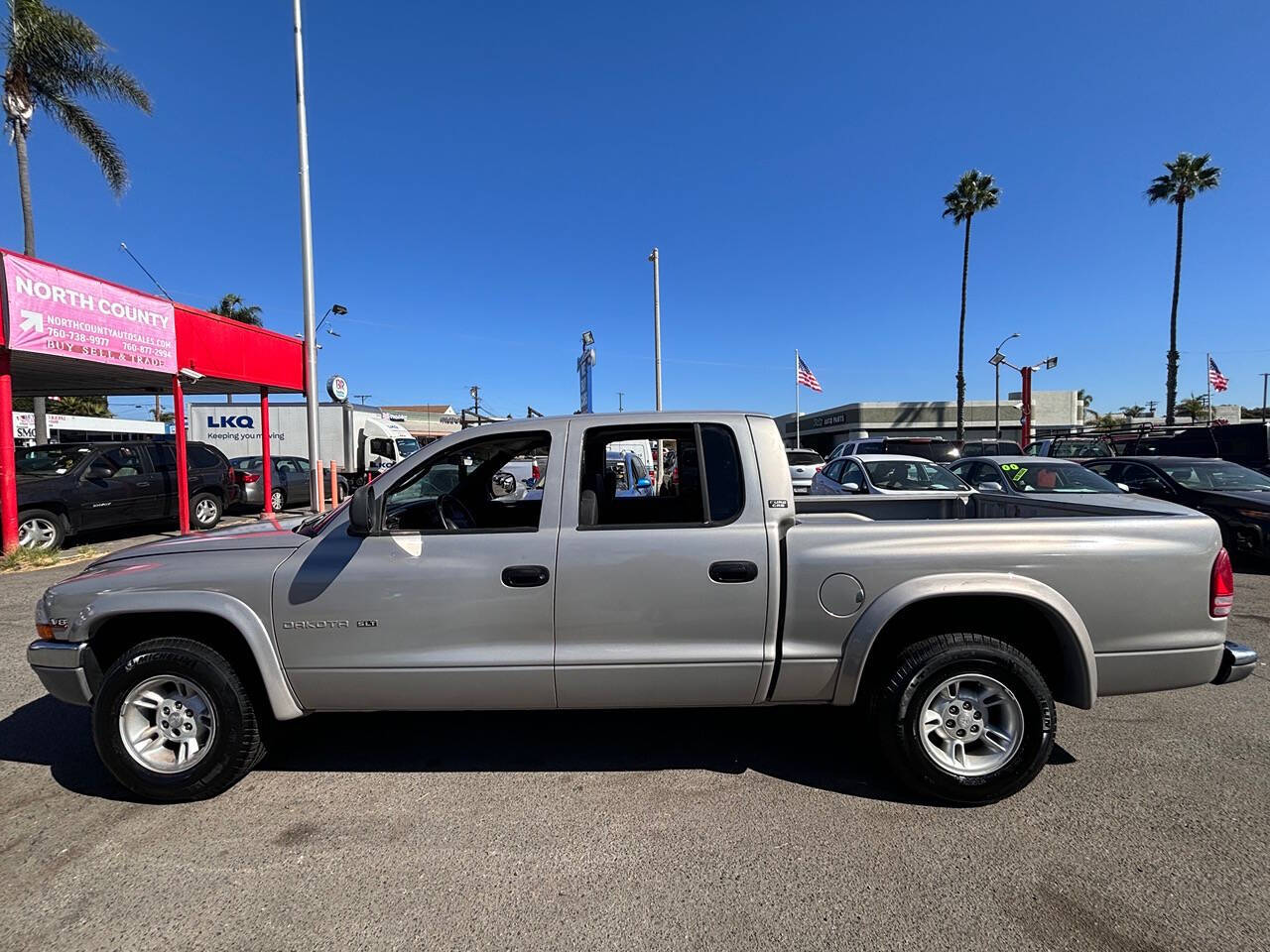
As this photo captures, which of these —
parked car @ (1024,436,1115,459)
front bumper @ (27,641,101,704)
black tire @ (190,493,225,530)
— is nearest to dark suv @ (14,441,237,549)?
black tire @ (190,493,225,530)

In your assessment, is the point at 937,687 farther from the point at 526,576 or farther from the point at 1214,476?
the point at 1214,476

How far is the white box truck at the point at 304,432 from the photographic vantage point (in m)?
20.9

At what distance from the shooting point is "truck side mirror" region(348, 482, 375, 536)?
9.67 ft

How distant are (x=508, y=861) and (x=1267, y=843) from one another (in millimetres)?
3145

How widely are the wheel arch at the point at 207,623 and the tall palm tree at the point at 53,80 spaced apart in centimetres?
2031

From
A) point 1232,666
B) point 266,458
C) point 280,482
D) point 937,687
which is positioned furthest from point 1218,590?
point 280,482

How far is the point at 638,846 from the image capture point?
8.91 ft

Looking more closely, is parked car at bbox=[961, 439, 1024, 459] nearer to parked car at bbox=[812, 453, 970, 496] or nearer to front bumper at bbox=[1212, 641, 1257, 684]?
parked car at bbox=[812, 453, 970, 496]

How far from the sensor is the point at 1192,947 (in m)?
2.14

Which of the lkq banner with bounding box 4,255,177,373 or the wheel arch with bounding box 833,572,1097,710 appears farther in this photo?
the lkq banner with bounding box 4,255,177,373

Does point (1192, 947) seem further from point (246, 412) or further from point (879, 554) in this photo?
point (246, 412)

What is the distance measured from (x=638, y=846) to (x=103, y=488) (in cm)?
1174

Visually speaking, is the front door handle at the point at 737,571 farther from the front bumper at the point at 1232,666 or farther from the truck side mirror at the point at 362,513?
the front bumper at the point at 1232,666

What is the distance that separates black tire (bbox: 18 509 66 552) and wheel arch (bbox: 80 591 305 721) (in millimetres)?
8834
